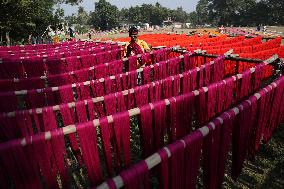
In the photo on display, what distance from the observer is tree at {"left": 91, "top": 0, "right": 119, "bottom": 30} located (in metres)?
126

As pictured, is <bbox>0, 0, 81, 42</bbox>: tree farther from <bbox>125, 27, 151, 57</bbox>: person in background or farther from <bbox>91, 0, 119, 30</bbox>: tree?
<bbox>91, 0, 119, 30</bbox>: tree

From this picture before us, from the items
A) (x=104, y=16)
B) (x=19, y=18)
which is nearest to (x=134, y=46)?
(x=19, y=18)

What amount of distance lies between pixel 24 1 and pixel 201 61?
26.0 meters

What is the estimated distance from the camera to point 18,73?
771 centimetres

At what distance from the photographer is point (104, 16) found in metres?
127

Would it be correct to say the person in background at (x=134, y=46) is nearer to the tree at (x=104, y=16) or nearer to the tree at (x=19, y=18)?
the tree at (x=19, y=18)

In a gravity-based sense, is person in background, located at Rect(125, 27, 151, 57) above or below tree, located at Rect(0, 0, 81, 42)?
below

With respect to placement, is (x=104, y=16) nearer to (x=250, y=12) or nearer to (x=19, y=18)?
(x=250, y=12)

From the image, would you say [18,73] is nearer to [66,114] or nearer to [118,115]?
[66,114]

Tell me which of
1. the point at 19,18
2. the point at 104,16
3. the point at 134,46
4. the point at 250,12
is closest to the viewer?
the point at 134,46

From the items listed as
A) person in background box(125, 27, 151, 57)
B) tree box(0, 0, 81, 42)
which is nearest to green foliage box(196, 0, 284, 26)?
tree box(0, 0, 81, 42)

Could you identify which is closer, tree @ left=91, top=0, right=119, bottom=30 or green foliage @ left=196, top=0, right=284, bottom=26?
green foliage @ left=196, top=0, right=284, bottom=26

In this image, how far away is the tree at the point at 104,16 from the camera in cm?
12650

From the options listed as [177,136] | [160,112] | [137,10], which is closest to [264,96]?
[177,136]
